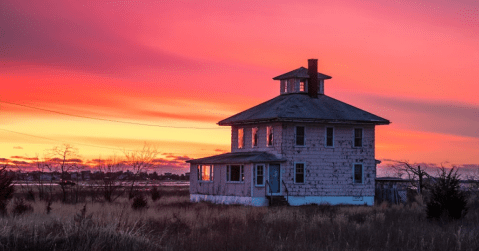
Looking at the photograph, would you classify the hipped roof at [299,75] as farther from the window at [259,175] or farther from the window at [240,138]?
the window at [259,175]

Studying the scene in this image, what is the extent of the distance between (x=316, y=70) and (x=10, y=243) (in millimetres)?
38267

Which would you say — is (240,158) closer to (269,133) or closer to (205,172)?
(269,133)

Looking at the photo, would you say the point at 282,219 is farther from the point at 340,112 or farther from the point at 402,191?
the point at 402,191

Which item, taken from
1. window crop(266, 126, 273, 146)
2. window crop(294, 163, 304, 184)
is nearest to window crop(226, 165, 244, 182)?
window crop(266, 126, 273, 146)

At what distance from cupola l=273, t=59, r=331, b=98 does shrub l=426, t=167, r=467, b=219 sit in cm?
2159

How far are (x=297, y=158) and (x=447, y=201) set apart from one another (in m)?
17.3

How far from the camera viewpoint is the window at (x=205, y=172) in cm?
4769

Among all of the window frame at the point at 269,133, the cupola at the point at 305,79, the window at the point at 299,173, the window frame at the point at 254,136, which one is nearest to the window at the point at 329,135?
the window at the point at 299,173

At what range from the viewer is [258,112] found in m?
47.5

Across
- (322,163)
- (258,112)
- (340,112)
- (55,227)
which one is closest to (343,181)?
(322,163)

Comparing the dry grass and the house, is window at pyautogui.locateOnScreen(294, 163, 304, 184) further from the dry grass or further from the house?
the dry grass

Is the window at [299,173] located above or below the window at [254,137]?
below

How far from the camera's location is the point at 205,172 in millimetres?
48469

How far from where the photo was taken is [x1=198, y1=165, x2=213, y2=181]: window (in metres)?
47.7
